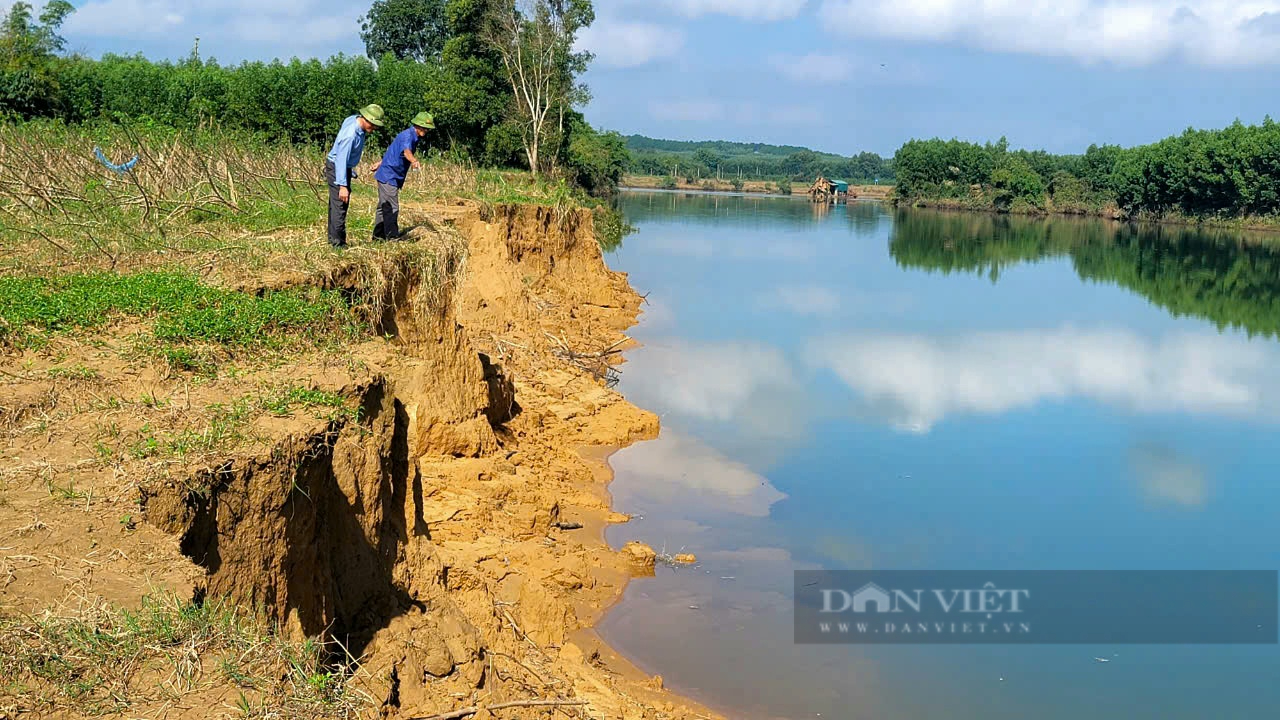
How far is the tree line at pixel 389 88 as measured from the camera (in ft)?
107

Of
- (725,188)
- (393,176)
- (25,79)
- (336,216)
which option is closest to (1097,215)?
(725,188)

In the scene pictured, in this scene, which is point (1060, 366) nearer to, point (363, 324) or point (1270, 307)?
point (1270, 307)

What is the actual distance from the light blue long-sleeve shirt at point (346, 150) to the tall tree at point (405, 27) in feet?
200

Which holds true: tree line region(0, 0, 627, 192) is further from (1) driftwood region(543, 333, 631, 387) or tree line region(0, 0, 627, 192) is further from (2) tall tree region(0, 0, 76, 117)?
(1) driftwood region(543, 333, 631, 387)

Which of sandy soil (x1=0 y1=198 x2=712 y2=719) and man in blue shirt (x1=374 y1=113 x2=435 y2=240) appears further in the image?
man in blue shirt (x1=374 y1=113 x2=435 y2=240)

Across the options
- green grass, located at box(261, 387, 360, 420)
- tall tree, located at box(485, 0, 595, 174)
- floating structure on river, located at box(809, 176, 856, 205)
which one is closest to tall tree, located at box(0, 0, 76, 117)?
tall tree, located at box(485, 0, 595, 174)

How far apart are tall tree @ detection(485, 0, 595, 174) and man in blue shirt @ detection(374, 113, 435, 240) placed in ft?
86.2

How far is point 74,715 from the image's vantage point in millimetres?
3850

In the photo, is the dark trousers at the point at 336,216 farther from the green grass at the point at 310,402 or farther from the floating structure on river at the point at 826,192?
the floating structure on river at the point at 826,192

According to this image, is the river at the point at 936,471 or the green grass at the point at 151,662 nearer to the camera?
the green grass at the point at 151,662

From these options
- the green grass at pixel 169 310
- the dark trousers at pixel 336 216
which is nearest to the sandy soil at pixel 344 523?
the green grass at pixel 169 310

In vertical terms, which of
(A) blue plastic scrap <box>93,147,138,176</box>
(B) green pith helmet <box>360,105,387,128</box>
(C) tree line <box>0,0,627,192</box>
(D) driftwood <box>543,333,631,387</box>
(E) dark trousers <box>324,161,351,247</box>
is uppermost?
(C) tree line <box>0,0,627,192</box>

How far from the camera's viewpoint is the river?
29.7 ft

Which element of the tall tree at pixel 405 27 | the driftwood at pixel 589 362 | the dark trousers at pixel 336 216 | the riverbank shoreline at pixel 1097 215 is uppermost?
the tall tree at pixel 405 27
